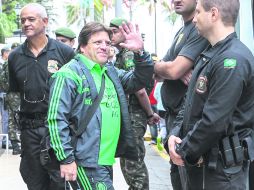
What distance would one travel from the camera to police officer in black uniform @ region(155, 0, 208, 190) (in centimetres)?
405

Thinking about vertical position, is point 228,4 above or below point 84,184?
above

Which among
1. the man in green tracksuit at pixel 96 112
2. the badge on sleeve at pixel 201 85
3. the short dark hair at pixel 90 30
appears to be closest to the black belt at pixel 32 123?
the man in green tracksuit at pixel 96 112

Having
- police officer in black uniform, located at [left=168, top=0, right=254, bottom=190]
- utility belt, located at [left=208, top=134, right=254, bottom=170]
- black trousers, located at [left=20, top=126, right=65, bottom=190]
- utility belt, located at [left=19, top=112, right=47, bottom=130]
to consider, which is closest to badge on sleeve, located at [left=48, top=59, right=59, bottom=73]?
utility belt, located at [left=19, top=112, right=47, bottom=130]

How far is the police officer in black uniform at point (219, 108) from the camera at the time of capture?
10.4ft

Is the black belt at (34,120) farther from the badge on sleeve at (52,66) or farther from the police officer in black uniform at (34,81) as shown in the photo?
the badge on sleeve at (52,66)

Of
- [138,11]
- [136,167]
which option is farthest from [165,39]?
[136,167]

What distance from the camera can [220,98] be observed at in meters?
3.17

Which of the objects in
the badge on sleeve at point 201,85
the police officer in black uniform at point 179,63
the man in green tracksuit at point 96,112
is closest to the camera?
the badge on sleeve at point 201,85

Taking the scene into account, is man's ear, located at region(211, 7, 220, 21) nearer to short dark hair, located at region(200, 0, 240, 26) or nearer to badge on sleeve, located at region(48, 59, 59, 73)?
short dark hair, located at region(200, 0, 240, 26)

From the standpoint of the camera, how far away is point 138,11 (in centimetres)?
8262

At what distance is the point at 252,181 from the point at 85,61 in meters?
1.82

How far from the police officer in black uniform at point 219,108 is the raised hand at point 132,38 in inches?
29.5

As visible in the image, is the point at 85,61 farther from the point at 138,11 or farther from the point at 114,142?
the point at 138,11

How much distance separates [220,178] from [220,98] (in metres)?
0.51
